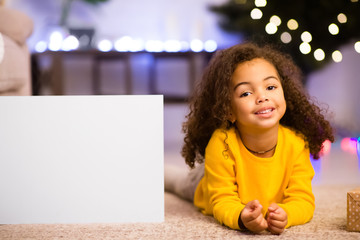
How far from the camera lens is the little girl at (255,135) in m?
0.98

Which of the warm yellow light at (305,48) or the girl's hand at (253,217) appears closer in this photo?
the girl's hand at (253,217)

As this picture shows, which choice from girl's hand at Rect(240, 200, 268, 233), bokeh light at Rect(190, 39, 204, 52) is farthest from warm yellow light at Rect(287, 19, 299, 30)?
girl's hand at Rect(240, 200, 268, 233)

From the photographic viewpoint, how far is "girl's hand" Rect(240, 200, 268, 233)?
2.77ft

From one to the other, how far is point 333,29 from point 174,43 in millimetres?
1143

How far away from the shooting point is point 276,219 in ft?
2.83

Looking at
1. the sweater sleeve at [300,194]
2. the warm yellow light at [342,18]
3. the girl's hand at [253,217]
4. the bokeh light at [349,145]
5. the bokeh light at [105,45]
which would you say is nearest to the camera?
the girl's hand at [253,217]

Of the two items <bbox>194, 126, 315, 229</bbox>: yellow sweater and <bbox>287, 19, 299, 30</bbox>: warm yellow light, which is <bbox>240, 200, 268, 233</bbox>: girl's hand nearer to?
<bbox>194, 126, 315, 229</bbox>: yellow sweater

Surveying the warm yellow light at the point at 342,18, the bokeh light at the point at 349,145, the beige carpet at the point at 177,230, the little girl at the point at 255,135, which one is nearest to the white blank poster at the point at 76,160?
the beige carpet at the point at 177,230

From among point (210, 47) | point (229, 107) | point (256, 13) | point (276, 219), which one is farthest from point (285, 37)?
point (276, 219)

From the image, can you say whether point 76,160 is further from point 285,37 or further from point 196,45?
point 196,45

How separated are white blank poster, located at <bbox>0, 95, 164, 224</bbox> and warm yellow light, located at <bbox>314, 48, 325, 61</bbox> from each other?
224 centimetres

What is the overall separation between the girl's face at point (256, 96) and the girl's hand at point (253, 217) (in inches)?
8.2

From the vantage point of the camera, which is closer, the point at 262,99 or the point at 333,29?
the point at 262,99

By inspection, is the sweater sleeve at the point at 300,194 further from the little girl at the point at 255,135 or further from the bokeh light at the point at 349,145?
the bokeh light at the point at 349,145
